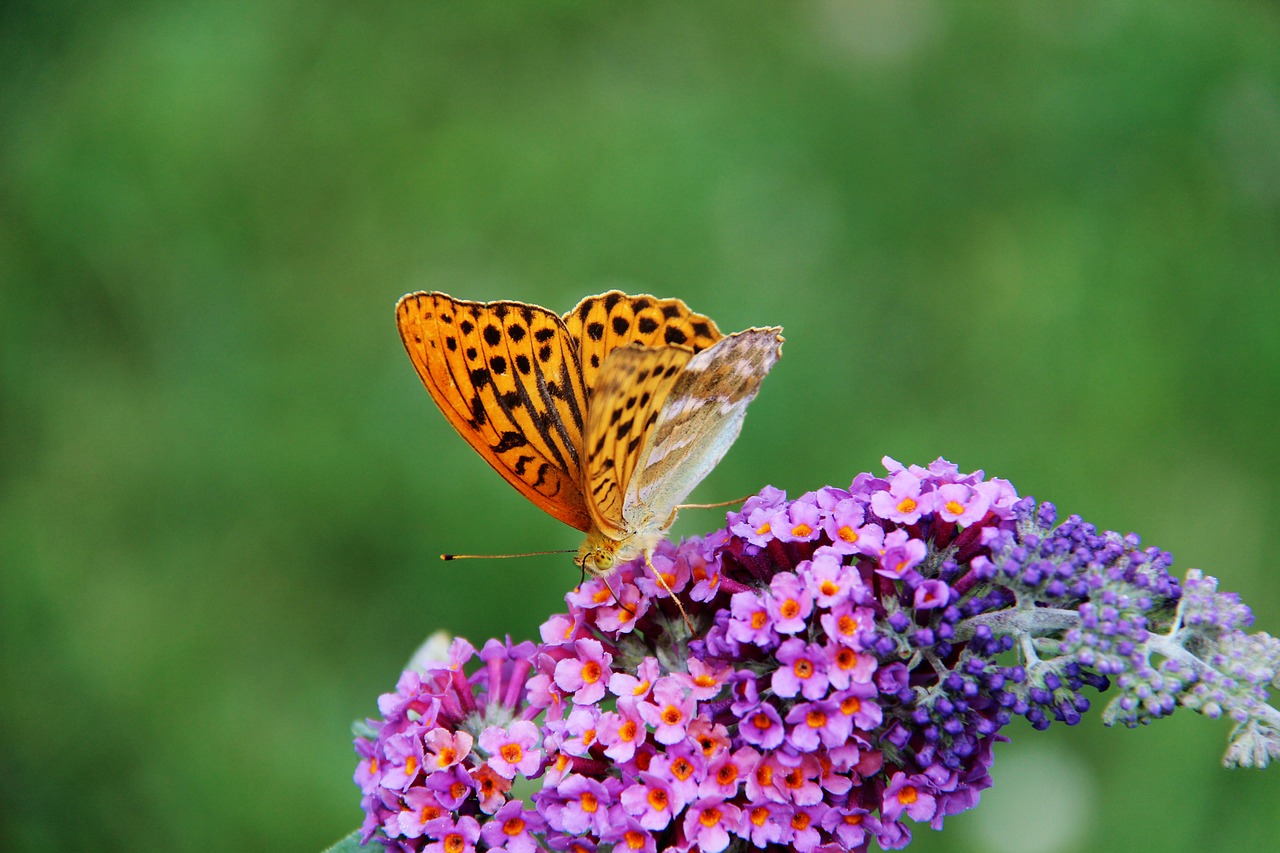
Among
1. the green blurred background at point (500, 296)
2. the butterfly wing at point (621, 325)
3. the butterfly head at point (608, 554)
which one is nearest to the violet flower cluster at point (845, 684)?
the butterfly head at point (608, 554)

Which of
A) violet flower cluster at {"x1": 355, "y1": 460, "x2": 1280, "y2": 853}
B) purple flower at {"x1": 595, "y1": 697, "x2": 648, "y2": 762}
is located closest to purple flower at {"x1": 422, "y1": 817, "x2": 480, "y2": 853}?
violet flower cluster at {"x1": 355, "y1": 460, "x2": 1280, "y2": 853}

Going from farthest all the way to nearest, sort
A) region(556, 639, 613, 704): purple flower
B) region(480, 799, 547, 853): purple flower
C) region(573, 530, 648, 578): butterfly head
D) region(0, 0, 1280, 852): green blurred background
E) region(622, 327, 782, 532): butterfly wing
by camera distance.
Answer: region(0, 0, 1280, 852): green blurred background < region(573, 530, 648, 578): butterfly head < region(622, 327, 782, 532): butterfly wing < region(556, 639, 613, 704): purple flower < region(480, 799, 547, 853): purple flower

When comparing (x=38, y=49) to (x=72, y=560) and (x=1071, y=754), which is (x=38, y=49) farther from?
(x=1071, y=754)

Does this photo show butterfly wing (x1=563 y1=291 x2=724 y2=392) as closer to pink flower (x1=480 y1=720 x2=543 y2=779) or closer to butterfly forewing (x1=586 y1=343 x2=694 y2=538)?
butterfly forewing (x1=586 y1=343 x2=694 y2=538)

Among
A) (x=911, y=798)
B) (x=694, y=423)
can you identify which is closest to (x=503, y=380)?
(x=694, y=423)

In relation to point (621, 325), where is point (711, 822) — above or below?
below

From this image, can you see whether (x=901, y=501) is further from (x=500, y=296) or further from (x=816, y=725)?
(x=500, y=296)
